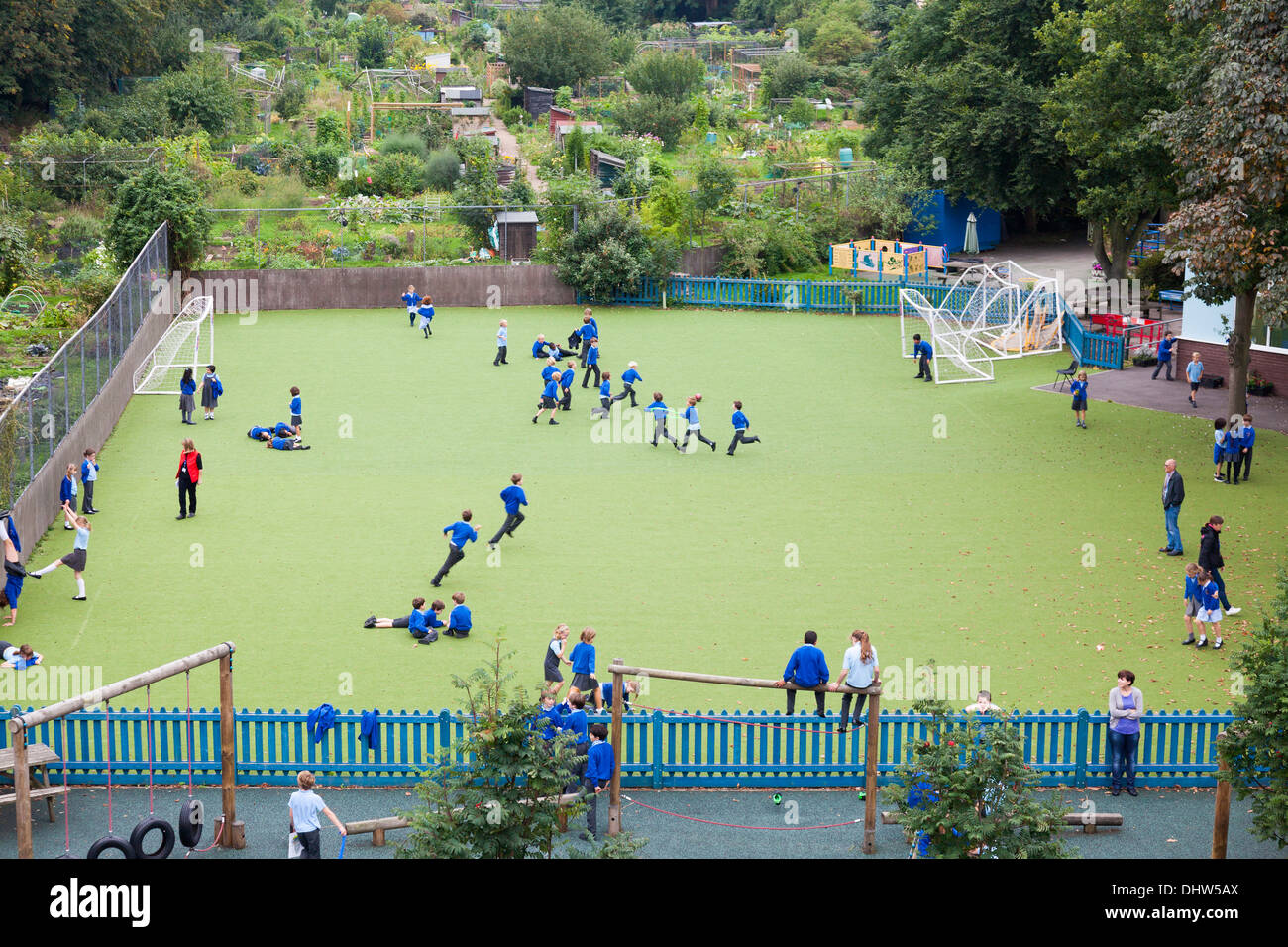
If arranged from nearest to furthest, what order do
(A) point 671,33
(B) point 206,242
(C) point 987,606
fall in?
1. (C) point 987,606
2. (B) point 206,242
3. (A) point 671,33

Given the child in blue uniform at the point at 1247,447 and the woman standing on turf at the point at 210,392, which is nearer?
the child in blue uniform at the point at 1247,447

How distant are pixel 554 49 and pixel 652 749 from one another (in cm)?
6941

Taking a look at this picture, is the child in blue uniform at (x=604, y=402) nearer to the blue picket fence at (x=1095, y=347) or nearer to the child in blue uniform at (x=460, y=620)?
the child in blue uniform at (x=460, y=620)

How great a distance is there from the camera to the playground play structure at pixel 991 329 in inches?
1359

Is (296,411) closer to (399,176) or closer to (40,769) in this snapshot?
(40,769)

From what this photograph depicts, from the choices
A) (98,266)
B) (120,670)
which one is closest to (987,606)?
(120,670)

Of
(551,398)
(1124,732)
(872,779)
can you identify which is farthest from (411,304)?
(1124,732)

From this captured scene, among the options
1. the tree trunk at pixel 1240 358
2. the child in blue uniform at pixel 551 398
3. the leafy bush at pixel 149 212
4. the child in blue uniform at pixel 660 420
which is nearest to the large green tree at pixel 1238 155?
the tree trunk at pixel 1240 358

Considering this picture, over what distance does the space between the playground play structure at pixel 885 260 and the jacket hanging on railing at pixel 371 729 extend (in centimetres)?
3301

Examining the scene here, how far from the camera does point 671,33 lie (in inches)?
3895

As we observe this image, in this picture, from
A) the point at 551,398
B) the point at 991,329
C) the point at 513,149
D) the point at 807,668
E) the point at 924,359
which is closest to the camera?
the point at 807,668

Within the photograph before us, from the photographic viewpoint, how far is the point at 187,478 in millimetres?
22953
